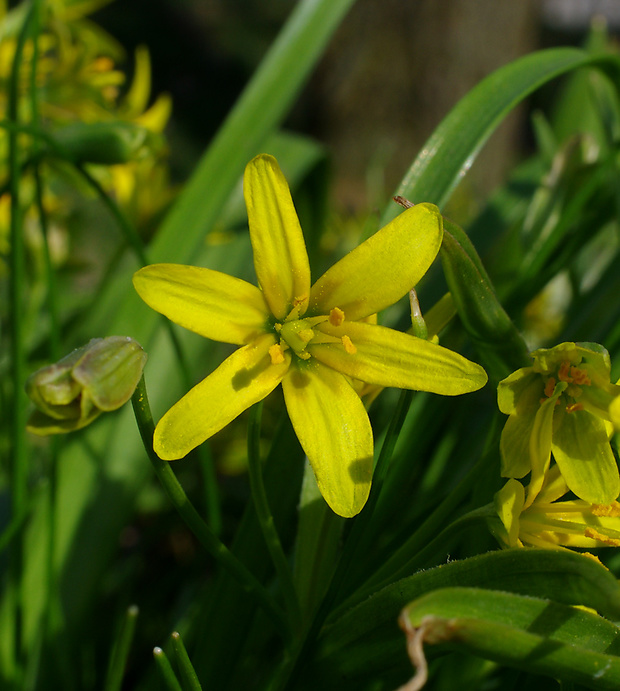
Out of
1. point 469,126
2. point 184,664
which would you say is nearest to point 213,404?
point 184,664

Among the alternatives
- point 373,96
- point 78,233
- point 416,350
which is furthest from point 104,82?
point 373,96

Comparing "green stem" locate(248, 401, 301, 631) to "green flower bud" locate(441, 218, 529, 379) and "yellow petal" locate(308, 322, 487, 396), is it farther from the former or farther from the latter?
"green flower bud" locate(441, 218, 529, 379)

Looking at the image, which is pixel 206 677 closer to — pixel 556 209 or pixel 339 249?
→ pixel 556 209

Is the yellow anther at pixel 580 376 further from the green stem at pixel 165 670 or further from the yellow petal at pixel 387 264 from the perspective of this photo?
the green stem at pixel 165 670

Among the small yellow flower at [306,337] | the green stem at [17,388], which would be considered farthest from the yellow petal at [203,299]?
the green stem at [17,388]

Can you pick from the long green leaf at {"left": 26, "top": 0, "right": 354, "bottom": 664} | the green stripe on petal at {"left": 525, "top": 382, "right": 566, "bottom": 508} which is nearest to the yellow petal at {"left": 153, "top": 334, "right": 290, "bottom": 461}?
the green stripe on petal at {"left": 525, "top": 382, "right": 566, "bottom": 508}
